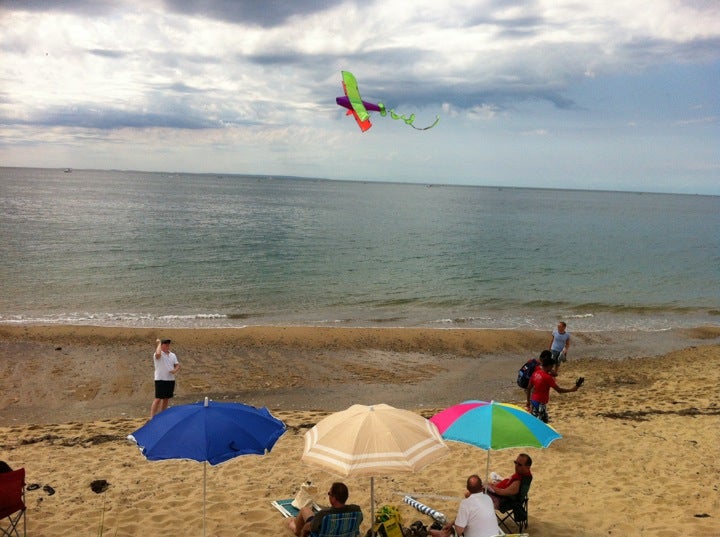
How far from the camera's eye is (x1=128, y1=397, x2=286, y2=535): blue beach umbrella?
524 cm

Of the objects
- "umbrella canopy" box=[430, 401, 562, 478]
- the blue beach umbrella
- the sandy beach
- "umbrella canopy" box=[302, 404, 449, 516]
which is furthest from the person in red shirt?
the blue beach umbrella

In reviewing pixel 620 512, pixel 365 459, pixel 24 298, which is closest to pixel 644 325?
pixel 620 512

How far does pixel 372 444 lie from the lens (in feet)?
17.0

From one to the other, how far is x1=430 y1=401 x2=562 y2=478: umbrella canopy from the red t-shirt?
3.65 m

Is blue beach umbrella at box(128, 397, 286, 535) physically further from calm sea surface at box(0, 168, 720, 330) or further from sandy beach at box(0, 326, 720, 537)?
calm sea surface at box(0, 168, 720, 330)

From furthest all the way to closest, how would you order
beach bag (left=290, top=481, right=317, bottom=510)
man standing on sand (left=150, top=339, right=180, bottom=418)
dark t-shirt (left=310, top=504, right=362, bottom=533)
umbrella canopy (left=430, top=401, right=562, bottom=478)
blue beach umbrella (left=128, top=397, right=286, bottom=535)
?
man standing on sand (left=150, top=339, right=180, bottom=418) < beach bag (left=290, top=481, right=317, bottom=510) < umbrella canopy (left=430, top=401, right=562, bottom=478) < dark t-shirt (left=310, top=504, right=362, bottom=533) < blue beach umbrella (left=128, top=397, right=286, bottom=535)

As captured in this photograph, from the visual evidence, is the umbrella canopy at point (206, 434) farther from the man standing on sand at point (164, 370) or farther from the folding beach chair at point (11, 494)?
the man standing on sand at point (164, 370)

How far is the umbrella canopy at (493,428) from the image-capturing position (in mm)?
5891

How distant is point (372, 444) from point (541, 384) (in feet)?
18.8

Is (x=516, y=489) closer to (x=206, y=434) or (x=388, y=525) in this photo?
(x=388, y=525)

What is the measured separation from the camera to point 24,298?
79.8 feet

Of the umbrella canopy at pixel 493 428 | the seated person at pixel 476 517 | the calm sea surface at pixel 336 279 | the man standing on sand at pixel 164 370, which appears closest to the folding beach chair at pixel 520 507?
the umbrella canopy at pixel 493 428

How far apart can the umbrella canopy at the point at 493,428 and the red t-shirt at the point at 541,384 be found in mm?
3652

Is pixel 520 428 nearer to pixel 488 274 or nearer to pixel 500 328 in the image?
pixel 500 328
